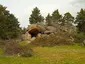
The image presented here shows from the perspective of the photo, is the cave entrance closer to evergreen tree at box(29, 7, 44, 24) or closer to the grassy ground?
evergreen tree at box(29, 7, 44, 24)

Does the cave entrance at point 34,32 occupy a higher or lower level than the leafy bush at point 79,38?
higher

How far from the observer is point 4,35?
74.6m

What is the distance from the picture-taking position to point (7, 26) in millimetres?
76062

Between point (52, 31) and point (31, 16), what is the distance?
2885 cm

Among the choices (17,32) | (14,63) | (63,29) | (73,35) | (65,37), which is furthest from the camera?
(17,32)

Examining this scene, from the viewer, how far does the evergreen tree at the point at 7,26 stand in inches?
2904

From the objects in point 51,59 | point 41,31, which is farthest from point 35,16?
point 51,59

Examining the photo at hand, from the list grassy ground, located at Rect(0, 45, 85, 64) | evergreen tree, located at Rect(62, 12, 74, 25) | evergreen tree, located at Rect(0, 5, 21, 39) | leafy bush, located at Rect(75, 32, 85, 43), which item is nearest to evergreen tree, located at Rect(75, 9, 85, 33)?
evergreen tree, located at Rect(62, 12, 74, 25)

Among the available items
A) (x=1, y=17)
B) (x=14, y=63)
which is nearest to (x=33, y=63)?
(x=14, y=63)

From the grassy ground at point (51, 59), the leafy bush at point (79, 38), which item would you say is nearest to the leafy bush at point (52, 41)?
the leafy bush at point (79, 38)

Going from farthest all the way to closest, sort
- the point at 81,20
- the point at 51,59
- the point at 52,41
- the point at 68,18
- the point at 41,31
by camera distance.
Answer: the point at 68,18 < the point at 81,20 < the point at 41,31 < the point at 52,41 < the point at 51,59

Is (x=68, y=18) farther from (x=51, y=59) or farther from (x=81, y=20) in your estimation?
(x=51, y=59)

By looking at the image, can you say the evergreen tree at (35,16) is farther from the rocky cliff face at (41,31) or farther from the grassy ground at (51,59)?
the grassy ground at (51,59)

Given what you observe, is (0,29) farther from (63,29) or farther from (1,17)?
(63,29)
